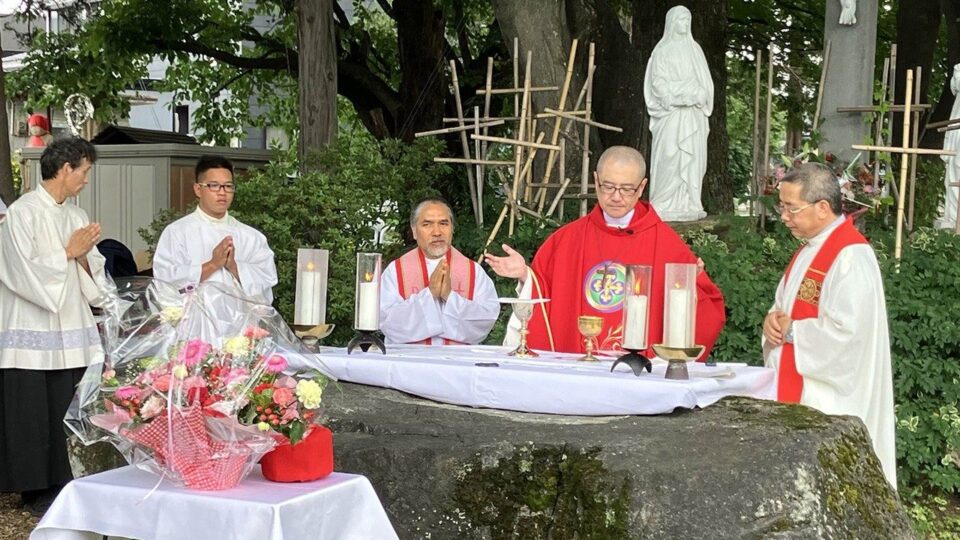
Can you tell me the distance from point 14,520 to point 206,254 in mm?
1804

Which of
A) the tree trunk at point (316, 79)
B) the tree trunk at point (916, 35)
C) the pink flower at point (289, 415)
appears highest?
the tree trunk at point (916, 35)

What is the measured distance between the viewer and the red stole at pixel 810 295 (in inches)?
212

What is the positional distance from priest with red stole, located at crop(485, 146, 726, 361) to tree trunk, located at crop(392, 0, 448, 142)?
29.8ft

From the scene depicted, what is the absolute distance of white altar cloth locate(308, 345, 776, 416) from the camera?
14.9ft

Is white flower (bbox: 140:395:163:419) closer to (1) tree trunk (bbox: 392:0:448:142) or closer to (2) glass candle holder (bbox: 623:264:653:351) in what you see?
(2) glass candle holder (bbox: 623:264:653:351)

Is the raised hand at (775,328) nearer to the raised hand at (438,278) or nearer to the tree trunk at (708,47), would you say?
the raised hand at (438,278)

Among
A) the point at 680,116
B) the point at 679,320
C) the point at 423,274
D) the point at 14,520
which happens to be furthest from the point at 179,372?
the point at 680,116

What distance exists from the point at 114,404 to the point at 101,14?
1366 centimetres

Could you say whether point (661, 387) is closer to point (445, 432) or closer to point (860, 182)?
point (445, 432)

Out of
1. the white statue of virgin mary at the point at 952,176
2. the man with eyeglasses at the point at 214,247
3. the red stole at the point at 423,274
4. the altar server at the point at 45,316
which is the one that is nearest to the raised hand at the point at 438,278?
the red stole at the point at 423,274

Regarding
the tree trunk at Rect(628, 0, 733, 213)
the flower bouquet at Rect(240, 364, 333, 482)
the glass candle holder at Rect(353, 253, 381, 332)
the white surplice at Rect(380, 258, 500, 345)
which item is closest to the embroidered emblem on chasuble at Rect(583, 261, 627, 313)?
the white surplice at Rect(380, 258, 500, 345)

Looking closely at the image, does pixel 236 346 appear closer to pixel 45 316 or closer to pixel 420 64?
pixel 45 316

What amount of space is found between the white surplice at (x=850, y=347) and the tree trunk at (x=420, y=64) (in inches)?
399

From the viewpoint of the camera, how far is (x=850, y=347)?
529 cm
